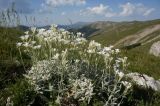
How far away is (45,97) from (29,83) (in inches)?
22.5

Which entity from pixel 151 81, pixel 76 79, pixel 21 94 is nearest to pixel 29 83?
pixel 21 94

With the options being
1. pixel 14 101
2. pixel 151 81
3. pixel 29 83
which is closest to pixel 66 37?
pixel 29 83

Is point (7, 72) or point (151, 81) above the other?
point (7, 72)

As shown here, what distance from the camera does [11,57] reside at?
1148 cm

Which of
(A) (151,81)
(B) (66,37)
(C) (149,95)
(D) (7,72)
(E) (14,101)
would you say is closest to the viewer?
(E) (14,101)

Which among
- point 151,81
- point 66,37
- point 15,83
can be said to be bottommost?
point 151,81

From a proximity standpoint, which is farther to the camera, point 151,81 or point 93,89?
point 151,81

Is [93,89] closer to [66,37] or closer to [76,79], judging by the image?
[76,79]

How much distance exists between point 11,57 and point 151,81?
5.41 metres

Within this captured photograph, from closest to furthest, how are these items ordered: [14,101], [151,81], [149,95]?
1. [14,101]
2. [149,95]
3. [151,81]

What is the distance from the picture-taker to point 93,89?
9234 mm

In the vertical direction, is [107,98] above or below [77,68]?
below

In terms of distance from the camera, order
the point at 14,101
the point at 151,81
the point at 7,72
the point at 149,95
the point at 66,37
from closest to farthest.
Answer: the point at 14,101, the point at 66,37, the point at 7,72, the point at 149,95, the point at 151,81

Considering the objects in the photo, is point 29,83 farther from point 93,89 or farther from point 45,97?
point 93,89
